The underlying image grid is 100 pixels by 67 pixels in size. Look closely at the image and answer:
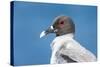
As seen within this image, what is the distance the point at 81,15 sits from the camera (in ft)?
5.18

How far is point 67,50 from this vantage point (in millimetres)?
1515

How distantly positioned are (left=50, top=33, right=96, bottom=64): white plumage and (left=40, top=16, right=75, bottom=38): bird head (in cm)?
4

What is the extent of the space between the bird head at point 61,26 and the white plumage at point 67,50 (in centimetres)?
4

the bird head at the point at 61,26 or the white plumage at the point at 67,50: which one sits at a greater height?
the bird head at the point at 61,26

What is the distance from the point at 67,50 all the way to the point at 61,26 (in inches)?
7.6

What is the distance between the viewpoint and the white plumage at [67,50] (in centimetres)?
149

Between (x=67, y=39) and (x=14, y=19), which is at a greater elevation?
(x=14, y=19)

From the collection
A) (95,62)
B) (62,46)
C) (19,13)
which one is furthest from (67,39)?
(19,13)

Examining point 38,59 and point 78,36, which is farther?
point 78,36

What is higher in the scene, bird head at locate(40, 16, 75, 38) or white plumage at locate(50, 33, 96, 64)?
bird head at locate(40, 16, 75, 38)

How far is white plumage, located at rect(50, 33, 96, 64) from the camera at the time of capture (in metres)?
1.49

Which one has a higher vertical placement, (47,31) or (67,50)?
(47,31)

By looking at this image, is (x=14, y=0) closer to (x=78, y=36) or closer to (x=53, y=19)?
(x=53, y=19)

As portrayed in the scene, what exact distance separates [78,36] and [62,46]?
16cm
